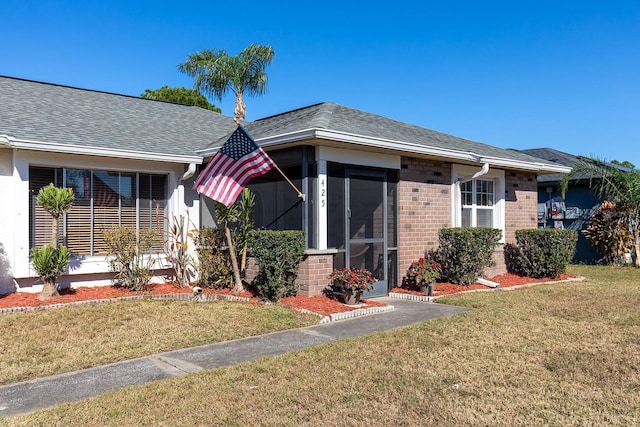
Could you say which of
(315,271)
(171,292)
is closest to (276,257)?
(315,271)

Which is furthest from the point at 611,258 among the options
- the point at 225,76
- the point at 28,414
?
the point at 28,414

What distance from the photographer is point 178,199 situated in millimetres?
10750

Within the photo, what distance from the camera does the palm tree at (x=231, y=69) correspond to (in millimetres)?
12836

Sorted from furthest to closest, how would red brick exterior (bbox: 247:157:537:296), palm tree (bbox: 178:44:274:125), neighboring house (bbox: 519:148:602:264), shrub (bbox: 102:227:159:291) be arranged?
1. neighboring house (bbox: 519:148:602:264)
2. palm tree (bbox: 178:44:274:125)
3. red brick exterior (bbox: 247:157:537:296)
4. shrub (bbox: 102:227:159:291)

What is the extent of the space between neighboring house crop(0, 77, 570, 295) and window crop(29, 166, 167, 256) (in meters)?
0.02

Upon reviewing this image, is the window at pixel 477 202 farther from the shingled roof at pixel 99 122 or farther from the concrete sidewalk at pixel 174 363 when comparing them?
the shingled roof at pixel 99 122

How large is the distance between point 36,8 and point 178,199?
7.86 meters

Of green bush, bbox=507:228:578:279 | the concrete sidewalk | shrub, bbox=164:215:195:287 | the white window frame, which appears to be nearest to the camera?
the concrete sidewalk

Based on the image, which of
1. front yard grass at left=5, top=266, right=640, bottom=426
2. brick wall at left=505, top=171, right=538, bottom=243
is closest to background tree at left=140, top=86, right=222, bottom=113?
brick wall at left=505, top=171, right=538, bottom=243

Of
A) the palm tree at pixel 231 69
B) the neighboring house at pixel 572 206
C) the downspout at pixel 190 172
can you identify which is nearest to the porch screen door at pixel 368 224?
the downspout at pixel 190 172

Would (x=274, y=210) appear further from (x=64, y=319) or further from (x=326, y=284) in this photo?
(x=64, y=319)

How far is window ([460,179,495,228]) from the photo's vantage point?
40.8ft

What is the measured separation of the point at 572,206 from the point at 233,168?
47.3 ft

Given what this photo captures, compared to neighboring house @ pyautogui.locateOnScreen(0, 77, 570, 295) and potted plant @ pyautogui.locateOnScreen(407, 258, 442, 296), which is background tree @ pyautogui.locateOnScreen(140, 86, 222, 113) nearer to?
neighboring house @ pyautogui.locateOnScreen(0, 77, 570, 295)
